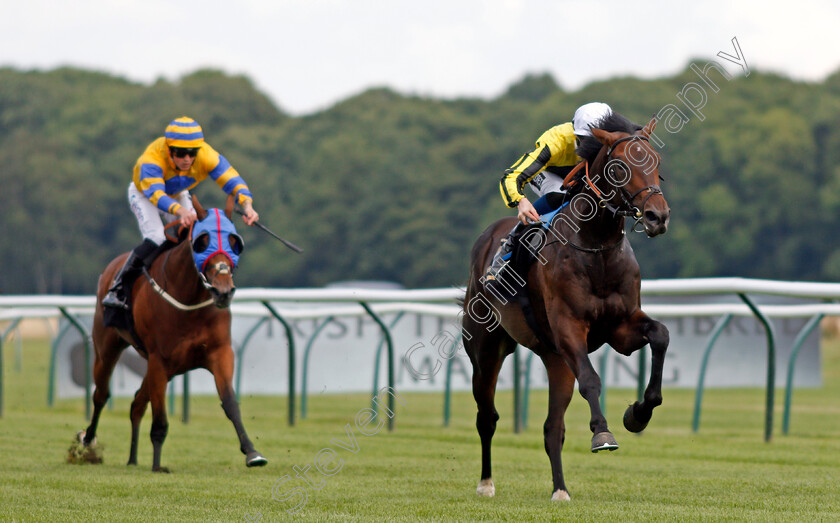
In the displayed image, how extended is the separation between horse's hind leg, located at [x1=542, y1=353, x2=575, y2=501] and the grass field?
0.59 feet

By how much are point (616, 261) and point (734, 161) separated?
45.8 meters

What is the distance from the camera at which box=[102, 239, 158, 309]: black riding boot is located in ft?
28.0

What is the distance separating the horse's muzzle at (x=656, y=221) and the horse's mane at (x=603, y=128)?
81cm

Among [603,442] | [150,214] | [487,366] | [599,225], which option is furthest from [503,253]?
[150,214]

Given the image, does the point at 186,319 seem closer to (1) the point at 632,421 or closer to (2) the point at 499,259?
(2) the point at 499,259

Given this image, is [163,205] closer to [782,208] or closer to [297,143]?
[782,208]

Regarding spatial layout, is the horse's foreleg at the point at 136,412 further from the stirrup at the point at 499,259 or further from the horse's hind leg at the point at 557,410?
the horse's hind leg at the point at 557,410

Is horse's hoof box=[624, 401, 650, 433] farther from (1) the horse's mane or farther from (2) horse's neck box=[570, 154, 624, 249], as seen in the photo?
(1) the horse's mane

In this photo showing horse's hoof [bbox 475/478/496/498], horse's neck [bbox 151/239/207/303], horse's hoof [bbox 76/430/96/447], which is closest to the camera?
horse's hoof [bbox 475/478/496/498]

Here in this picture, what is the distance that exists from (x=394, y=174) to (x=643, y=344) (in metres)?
55.4

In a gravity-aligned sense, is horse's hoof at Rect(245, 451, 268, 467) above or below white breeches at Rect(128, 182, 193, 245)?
below

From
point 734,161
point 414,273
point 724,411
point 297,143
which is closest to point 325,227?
point 414,273

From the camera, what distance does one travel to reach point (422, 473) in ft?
26.5

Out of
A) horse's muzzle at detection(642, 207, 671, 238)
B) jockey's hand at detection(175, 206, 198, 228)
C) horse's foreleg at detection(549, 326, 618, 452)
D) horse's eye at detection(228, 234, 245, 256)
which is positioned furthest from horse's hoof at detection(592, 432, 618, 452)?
jockey's hand at detection(175, 206, 198, 228)
